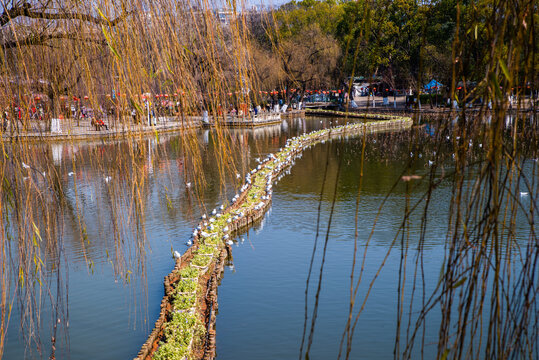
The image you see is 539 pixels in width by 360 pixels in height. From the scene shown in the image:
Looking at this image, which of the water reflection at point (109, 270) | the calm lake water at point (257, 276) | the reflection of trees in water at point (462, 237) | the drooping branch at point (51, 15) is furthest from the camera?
the calm lake water at point (257, 276)

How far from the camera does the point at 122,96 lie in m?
1.80

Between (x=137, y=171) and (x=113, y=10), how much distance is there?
545 millimetres

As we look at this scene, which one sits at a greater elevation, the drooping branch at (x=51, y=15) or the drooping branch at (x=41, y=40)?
the drooping branch at (x=51, y=15)

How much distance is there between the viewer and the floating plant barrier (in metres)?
4.93

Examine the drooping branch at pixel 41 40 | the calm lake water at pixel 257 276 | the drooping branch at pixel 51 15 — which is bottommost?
the calm lake water at pixel 257 276

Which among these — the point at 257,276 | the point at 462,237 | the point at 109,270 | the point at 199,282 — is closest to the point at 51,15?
the point at 462,237

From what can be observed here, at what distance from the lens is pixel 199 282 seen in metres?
6.71

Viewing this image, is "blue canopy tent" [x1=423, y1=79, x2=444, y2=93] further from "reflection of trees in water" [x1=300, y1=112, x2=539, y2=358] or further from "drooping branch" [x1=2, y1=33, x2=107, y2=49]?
"drooping branch" [x1=2, y1=33, x2=107, y2=49]

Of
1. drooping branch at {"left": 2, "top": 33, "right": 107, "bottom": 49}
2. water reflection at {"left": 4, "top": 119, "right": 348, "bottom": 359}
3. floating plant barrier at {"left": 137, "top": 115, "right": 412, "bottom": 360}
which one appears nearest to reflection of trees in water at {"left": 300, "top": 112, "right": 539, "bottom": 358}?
floating plant barrier at {"left": 137, "top": 115, "right": 412, "bottom": 360}

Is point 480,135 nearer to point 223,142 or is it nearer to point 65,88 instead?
point 223,142

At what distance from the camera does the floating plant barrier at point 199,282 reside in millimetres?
4930

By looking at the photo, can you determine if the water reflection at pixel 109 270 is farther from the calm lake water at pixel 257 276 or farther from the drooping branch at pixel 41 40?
the drooping branch at pixel 41 40

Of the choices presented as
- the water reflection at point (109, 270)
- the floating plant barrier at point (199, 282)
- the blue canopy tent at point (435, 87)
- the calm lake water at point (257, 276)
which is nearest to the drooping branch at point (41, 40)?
the water reflection at point (109, 270)

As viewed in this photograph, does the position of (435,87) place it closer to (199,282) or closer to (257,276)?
(199,282)
